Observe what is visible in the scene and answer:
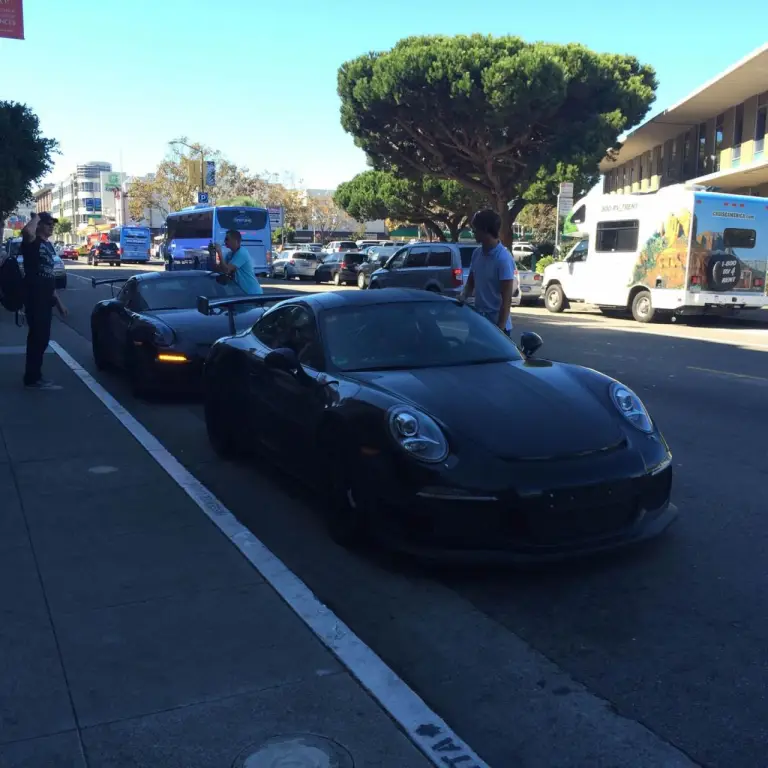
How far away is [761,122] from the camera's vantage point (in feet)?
109

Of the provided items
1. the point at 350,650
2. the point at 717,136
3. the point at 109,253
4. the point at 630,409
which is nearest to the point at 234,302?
the point at 630,409

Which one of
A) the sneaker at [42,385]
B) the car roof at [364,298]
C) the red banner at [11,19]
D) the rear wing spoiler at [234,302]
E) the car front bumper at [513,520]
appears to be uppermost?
the red banner at [11,19]

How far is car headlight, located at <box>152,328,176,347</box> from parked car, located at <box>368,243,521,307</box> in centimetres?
1207

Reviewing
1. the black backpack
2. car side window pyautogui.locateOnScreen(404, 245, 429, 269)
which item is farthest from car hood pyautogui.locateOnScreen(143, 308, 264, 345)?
car side window pyautogui.locateOnScreen(404, 245, 429, 269)

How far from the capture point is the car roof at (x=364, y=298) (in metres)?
5.65

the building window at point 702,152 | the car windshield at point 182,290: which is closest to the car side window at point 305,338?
the car windshield at point 182,290

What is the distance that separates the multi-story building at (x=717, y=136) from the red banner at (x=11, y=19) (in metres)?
22.5

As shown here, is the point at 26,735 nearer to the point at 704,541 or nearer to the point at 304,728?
the point at 304,728

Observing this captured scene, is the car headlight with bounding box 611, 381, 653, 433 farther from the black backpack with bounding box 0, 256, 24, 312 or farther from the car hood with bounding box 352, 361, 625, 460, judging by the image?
the black backpack with bounding box 0, 256, 24, 312

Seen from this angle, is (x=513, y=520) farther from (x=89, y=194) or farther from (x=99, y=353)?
(x=89, y=194)

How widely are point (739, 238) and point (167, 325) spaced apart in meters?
14.4

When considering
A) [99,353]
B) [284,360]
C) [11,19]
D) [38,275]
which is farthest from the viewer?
[11,19]

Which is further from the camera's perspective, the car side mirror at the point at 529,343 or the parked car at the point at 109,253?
the parked car at the point at 109,253

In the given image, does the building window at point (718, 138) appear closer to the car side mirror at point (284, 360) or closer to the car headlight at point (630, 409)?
the car headlight at point (630, 409)
